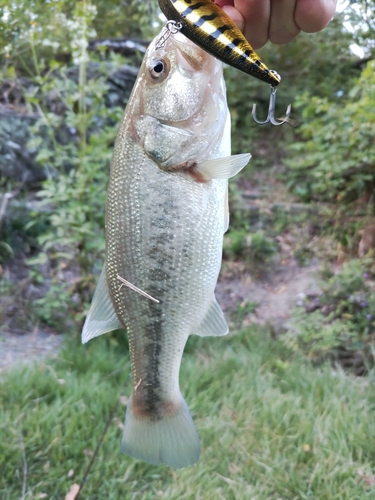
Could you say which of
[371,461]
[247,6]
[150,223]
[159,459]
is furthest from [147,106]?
[371,461]

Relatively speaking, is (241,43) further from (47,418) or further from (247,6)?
(47,418)

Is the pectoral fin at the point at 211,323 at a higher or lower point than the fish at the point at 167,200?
lower

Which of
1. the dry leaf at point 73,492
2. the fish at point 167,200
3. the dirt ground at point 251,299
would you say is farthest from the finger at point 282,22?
the dirt ground at point 251,299

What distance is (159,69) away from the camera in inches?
47.9

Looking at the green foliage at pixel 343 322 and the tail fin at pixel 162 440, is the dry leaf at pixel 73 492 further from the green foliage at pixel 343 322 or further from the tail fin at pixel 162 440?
the green foliage at pixel 343 322

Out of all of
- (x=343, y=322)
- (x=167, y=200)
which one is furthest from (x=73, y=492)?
(x=343, y=322)

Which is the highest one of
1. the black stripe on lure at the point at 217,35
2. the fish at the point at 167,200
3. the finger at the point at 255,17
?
the finger at the point at 255,17

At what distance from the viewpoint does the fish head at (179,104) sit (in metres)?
1.19

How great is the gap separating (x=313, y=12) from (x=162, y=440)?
1.37 m

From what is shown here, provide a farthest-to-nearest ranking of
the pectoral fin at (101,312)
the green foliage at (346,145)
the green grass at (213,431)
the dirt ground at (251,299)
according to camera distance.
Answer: the green foliage at (346,145), the dirt ground at (251,299), the green grass at (213,431), the pectoral fin at (101,312)

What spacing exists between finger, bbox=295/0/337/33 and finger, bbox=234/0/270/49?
10cm

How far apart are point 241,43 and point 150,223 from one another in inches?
19.9

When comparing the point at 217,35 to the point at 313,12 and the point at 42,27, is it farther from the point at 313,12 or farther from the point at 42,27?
the point at 42,27

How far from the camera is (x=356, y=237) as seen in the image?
4.64 meters
